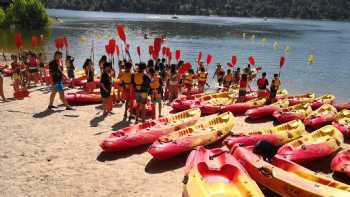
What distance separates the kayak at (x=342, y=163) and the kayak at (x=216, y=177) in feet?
7.18

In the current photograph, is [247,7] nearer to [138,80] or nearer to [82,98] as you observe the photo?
[82,98]

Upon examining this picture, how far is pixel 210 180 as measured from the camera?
22.5ft

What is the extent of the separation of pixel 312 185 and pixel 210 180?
1.77 meters

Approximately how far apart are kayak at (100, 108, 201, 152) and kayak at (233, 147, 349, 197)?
2661 millimetres

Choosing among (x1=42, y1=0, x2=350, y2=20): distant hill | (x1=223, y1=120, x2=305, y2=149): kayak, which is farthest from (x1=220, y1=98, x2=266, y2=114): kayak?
(x1=42, y1=0, x2=350, y2=20): distant hill

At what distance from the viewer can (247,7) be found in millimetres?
150625

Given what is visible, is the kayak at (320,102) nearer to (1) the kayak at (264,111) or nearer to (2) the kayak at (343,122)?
(1) the kayak at (264,111)

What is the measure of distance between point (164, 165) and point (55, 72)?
506cm

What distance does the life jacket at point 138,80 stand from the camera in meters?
10.1

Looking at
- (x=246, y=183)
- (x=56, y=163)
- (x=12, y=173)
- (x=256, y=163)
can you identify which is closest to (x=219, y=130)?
(x=256, y=163)

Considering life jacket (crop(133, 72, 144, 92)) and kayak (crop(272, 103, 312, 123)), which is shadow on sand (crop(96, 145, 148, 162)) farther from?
kayak (crop(272, 103, 312, 123))

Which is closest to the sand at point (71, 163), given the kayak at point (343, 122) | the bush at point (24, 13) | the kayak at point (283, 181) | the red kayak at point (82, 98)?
the kayak at point (283, 181)

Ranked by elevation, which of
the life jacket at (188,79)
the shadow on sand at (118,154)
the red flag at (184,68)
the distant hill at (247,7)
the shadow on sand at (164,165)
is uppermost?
the distant hill at (247,7)

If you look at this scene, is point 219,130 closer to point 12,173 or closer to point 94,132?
point 94,132
